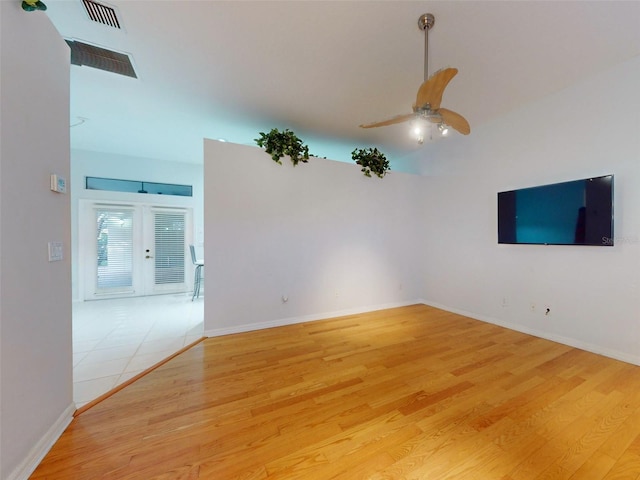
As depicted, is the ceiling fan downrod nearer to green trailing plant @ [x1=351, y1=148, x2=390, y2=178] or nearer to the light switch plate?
green trailing plant @ [x1=351, y1=148, x2=390, y2=178]

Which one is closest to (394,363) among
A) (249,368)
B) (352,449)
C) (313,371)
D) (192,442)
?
(313,371)

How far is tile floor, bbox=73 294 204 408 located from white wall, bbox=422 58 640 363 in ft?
14.5

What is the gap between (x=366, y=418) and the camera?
5.74 ft

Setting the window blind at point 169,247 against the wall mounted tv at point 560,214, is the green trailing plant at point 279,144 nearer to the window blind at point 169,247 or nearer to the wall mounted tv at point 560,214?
the wall mounted tv at point 560,214

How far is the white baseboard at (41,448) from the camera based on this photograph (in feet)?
4.11

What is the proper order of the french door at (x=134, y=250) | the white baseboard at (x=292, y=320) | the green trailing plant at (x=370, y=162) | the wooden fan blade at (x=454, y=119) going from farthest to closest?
the french door at (x=134, y=250) → the green trailing plant at (x=370, y=162) → the white baseboard at (x=292, y=320) → the wooden fan blade at (x=454, y=119)

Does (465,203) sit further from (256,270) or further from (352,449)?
(352,449)

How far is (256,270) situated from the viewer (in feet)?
11.6

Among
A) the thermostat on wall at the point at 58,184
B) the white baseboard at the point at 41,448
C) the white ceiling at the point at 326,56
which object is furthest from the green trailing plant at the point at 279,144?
the white baseboard at the point at 41,448

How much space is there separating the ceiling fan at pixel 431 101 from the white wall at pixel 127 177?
17.3ft

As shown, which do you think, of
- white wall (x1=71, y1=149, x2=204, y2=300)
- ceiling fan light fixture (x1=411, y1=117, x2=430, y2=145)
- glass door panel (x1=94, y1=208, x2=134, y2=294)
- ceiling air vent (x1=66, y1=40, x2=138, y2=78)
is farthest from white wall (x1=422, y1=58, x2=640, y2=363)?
glass door panel (x1=94, y1=208, x2=134, y2=294)

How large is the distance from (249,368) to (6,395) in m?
1.59

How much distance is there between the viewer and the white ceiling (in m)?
1.97

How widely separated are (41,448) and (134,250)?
492cm
